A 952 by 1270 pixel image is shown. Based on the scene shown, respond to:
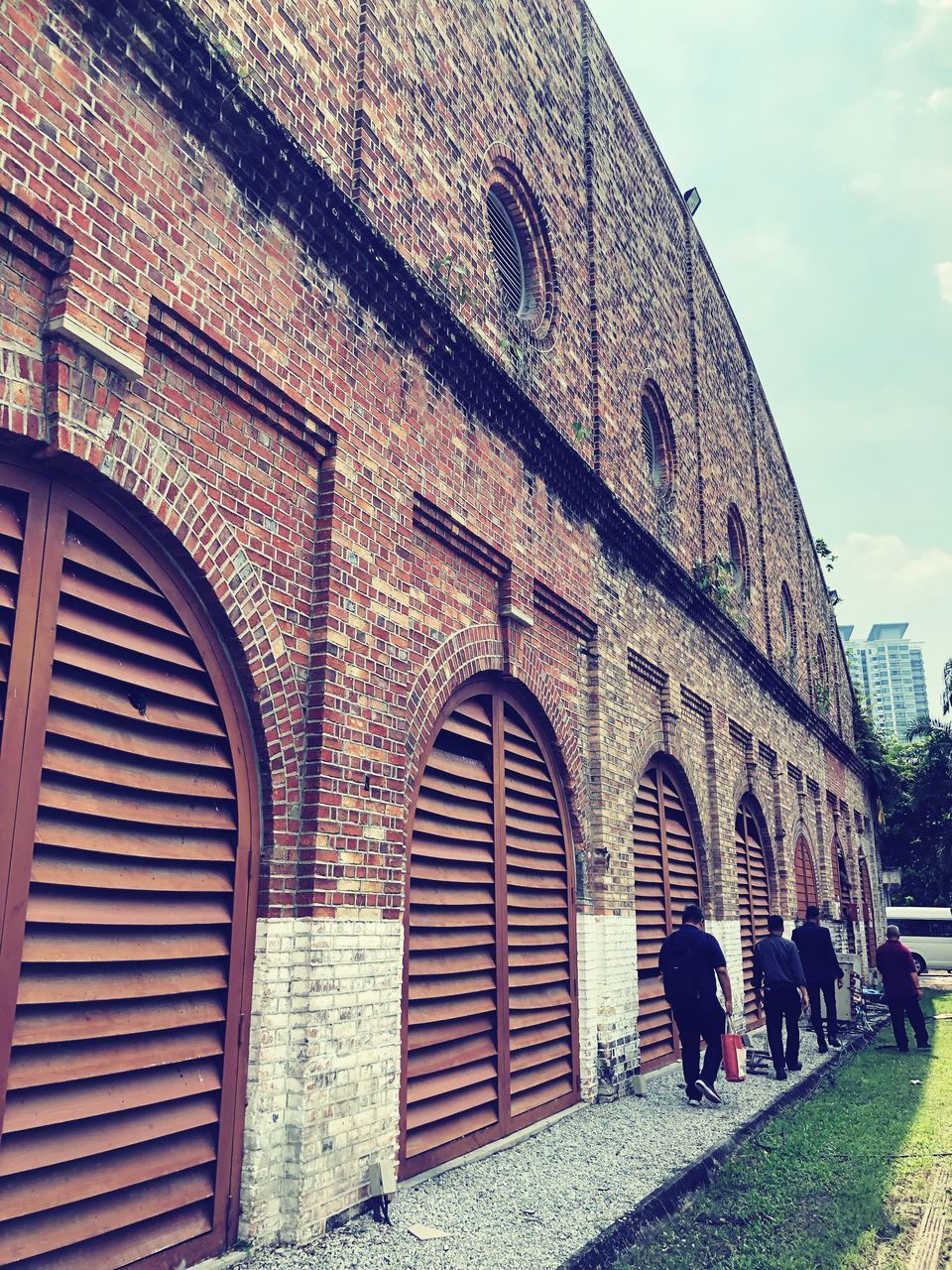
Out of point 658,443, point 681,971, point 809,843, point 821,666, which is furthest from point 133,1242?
point 821,666

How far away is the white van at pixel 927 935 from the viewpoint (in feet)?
81.7

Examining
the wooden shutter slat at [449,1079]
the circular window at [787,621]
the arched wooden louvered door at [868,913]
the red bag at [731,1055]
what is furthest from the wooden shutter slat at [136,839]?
the arched wooden louvered door at [868,913]

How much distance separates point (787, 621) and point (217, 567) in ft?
54.1

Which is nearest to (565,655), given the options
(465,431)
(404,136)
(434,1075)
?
(465,431)

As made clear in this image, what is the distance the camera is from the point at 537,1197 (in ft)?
16.5

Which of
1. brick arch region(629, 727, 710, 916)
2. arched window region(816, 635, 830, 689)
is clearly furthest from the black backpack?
arched window region(816, 635, 830, 689)

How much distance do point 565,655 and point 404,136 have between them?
4.21m

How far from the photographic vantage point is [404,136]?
6188mm

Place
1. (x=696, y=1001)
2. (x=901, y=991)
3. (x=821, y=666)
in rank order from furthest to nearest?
(x=821, y=666), (x=901, y=991), (x=696, y=1001)

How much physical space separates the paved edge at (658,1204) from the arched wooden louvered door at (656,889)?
1578 millimetres

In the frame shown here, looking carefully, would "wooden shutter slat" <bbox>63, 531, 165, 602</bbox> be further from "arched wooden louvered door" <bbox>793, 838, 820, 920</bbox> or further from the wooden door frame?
"arched wooden louvered door" <bbox>793, 838, 820, 920</bbox>

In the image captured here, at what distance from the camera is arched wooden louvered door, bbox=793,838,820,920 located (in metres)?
A: 16.6

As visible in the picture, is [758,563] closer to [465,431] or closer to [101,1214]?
[465,431]

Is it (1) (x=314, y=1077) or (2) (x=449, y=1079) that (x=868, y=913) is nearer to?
(2) (x=449, y=1079)
